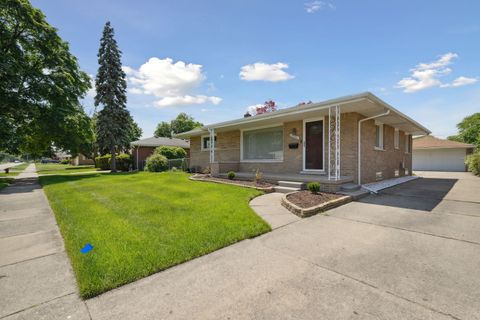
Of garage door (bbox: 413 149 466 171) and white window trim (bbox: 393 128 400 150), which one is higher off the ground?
white window trim (bbox: 393 128 400 150)

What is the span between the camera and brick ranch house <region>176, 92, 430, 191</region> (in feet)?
25.7

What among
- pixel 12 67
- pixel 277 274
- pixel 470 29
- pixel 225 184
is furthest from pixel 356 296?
pixel 12 67

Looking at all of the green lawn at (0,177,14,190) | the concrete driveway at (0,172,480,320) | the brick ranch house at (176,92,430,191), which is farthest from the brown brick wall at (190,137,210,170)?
the concrete driveway at (0,172,480,320)

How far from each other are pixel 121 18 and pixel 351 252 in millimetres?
10568

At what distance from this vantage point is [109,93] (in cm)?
1931

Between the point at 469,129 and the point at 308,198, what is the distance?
51282 mm

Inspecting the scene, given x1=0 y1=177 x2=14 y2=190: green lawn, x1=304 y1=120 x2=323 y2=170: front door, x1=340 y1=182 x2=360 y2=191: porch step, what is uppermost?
x1=304 y1=120 x2=323 y2=170: front door

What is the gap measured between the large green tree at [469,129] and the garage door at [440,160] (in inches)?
972

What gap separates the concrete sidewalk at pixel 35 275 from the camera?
6.79 feet

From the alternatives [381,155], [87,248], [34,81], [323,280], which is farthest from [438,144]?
[34,81]

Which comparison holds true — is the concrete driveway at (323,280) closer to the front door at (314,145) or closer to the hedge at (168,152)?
the front door at (314,145)

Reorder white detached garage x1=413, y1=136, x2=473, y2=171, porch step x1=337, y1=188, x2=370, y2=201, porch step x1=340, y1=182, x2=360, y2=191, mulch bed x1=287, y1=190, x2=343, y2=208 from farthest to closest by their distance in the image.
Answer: white detached garage x1=413, y1=136, x2=473, y2=171
porch step x1=340, y1=182, x2=360, y2=191
porch step x1=337, y1=188, x2=370, y2=201
mulch bed x1=287, y1=190, x2=343, y2=208

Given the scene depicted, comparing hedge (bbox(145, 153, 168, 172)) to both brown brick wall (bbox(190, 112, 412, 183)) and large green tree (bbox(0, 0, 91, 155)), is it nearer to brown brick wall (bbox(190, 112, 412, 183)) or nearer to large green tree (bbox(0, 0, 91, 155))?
brown brick wall (bbox(190, 112, 412, 183))

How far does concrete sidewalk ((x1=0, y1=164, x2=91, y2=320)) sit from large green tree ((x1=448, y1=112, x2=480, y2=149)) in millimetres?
53501
